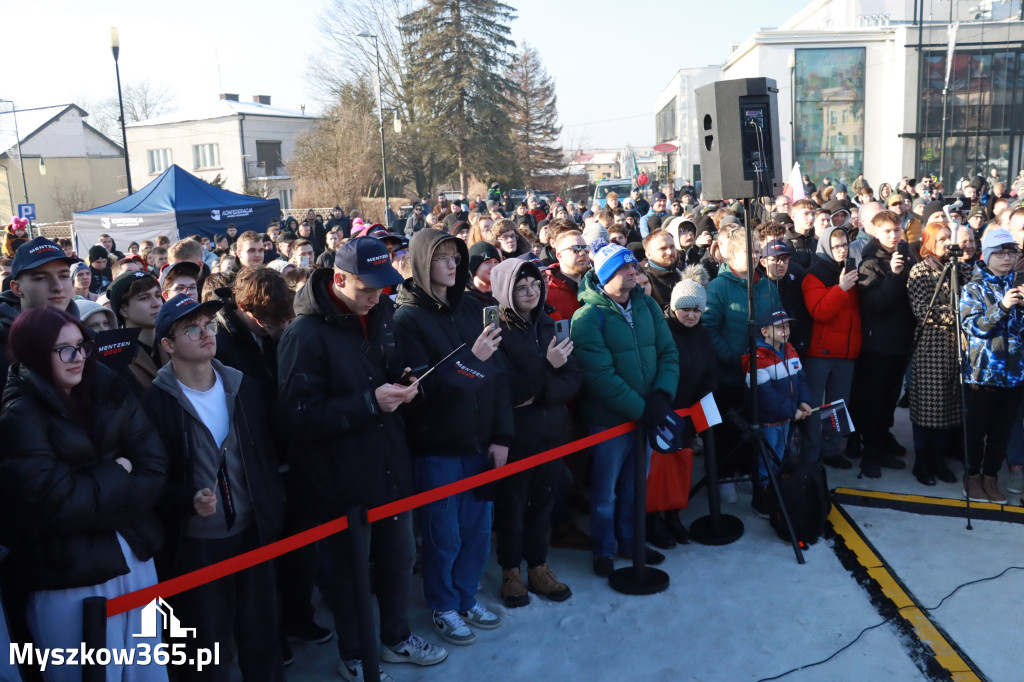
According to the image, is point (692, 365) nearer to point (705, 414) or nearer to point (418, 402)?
point (705, 414)

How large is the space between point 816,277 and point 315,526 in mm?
4517

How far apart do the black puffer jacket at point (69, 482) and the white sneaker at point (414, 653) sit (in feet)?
4.91

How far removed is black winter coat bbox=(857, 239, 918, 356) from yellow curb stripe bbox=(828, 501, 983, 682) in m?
1.45

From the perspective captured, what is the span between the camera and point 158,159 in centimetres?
6191

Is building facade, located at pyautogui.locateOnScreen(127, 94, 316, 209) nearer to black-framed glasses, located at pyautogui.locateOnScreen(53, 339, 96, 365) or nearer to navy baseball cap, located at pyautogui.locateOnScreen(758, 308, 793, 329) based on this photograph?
navy baseball cap, located at pyautogui.locateOnScreen(758, 308, 793, 329)

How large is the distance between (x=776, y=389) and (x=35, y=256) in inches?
184

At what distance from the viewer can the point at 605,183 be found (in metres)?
34.5

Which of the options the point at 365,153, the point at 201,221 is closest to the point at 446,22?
the point at 365,153

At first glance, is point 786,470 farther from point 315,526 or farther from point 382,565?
point 315,526

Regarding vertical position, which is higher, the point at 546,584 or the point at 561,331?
the point at 561,331

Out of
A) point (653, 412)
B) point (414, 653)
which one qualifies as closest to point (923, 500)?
point (653, 412)

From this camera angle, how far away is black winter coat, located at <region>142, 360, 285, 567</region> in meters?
3.26

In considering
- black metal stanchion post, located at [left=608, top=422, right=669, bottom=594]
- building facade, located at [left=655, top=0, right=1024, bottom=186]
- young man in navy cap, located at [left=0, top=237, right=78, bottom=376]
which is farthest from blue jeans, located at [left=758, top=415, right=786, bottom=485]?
building facade, located at [left=655, top=0, right=1024, bottom=186]

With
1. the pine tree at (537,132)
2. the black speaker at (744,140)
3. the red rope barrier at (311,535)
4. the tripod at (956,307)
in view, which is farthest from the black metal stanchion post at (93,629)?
the pine tree at (537,132)
